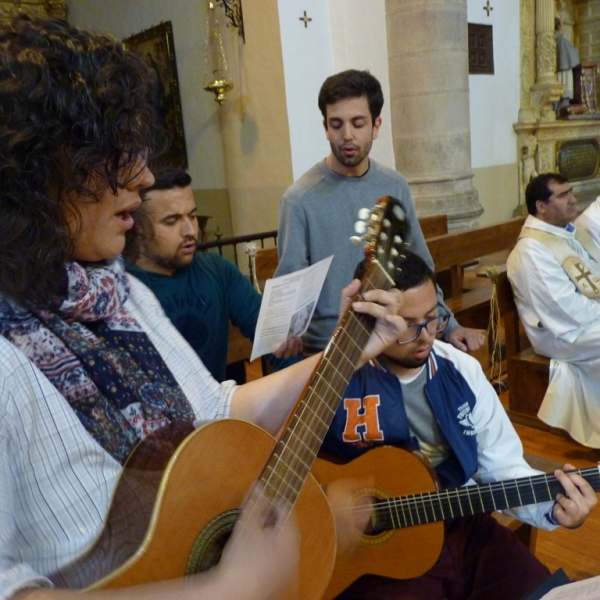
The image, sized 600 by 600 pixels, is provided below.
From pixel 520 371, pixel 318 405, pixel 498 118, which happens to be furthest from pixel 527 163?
pixel 318 405

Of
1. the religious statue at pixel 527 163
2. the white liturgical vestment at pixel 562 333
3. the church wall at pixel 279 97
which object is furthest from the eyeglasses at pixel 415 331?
the religious statue at pixel 527 163

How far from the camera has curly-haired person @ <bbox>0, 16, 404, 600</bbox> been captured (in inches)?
29.2

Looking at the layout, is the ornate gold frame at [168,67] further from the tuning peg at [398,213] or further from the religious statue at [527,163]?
the tuning peg at [398,213]

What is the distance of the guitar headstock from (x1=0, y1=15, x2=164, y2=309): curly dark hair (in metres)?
0.57

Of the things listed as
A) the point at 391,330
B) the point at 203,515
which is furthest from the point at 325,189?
the point at 203,515

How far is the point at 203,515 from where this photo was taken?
2.93 ft

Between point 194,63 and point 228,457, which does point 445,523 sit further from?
point 194,63

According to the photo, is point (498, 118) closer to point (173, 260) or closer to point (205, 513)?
point (173, 260)

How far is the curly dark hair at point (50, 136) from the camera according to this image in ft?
2.46

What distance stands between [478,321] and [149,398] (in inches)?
137

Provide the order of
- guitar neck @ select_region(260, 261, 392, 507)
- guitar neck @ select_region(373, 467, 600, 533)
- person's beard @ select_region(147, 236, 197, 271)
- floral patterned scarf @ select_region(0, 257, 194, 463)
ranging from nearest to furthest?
1. floral patterned scarf @ select_region(0, 257, 194, 463)
2. guitar neck @ select_region(260, 261, 392, 507)
3. guitar neck @ select_region(373, 467, 600, 533)
4. person's beard @ select_region(147, 236, 197, 271)

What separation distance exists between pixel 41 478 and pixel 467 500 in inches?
39.0

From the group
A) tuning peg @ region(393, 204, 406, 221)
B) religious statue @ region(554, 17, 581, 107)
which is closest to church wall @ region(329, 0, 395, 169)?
religious statue @ region(554, 17, 581, 107)

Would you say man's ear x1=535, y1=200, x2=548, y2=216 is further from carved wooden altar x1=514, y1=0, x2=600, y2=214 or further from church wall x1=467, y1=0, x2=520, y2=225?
carved wooden altar x1=514, y1=0, x2=600, y2=214
